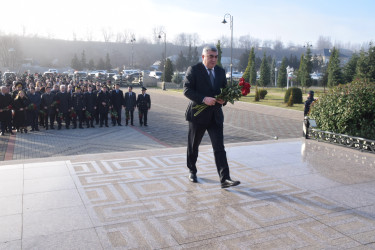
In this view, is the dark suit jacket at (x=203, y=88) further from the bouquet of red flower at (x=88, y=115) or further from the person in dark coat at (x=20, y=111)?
the bouquet of red flower at (x=88, y=115)

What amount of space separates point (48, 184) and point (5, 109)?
848 cm

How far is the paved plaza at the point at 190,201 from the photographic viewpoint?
3414mm

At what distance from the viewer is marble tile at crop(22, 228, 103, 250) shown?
10.6ft

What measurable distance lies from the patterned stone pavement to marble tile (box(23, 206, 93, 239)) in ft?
0.04

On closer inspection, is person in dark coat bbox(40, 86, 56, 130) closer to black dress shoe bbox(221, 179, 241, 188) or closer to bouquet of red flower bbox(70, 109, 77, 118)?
bouquet of red flower bbox(70, 109, 77, 118)

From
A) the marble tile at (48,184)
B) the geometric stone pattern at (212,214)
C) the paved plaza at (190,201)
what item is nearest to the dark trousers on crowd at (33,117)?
the paved plaza at (190,201)

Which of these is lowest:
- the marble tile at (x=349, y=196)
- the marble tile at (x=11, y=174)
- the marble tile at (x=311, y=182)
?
the marble tile at (x=11, y=174)

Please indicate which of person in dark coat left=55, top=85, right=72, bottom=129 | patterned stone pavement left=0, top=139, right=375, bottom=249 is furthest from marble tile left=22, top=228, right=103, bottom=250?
person in dark coat left=55, top=85, right=72, bottom=129

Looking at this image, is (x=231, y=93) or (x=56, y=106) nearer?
(x=231, y=93)

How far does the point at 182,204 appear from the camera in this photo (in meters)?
4.32

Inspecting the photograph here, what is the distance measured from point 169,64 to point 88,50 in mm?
78223

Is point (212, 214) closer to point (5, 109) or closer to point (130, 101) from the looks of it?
point (5, 109)

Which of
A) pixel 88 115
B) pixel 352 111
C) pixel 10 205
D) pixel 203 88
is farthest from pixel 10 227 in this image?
pixel 88 115

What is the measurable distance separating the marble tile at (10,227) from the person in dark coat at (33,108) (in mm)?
9837
